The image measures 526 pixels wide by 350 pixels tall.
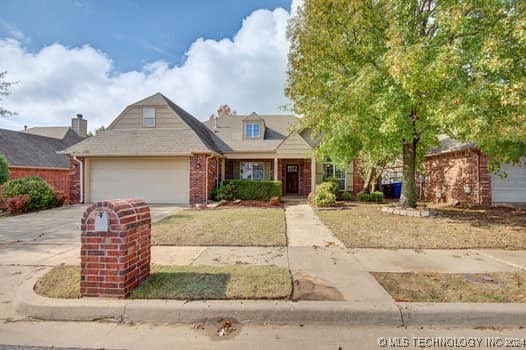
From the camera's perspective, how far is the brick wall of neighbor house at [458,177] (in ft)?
41.1

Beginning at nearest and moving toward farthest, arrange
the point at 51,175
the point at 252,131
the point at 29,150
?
the point at 252,131 → the point at 51,175 → the point at 29,150

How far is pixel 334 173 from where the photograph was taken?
58.6ft

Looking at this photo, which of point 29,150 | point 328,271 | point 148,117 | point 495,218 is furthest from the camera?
point 29,150

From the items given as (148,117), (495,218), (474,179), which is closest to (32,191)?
(148,117)

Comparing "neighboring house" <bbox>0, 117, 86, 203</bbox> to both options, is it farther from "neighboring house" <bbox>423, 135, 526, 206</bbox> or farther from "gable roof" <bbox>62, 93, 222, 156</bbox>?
"neighboring house" <bbox>423, 135, 526, 206</bbox>

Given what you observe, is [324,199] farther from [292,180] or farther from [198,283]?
[198,283]

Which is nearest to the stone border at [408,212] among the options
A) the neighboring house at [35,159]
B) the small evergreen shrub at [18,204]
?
the small evergreen shrub at [18,204]

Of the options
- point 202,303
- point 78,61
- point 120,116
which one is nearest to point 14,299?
point 202,303

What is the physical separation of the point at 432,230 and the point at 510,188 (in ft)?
28.9

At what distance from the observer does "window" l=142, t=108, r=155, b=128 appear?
1543 centimetres

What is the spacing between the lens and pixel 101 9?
30.7ft

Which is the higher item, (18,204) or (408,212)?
(18,204)

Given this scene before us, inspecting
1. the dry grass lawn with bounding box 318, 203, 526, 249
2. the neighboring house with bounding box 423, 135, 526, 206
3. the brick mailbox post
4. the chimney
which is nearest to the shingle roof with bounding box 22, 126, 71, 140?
the chimney

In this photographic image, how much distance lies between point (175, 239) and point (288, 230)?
10.1 feet
